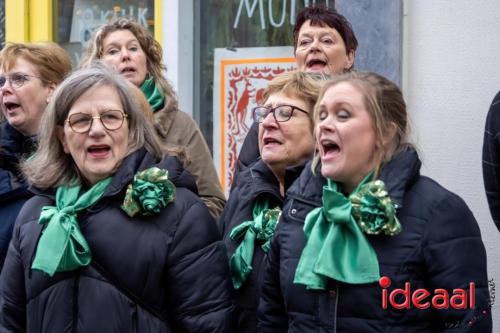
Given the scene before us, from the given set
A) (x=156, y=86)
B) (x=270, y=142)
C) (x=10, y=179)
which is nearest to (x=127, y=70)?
(x=156, y=86)

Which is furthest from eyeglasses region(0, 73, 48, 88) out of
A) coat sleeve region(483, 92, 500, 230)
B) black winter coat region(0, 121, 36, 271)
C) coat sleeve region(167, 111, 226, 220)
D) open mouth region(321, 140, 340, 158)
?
coat sleeve region(483, 92, 500, 230)

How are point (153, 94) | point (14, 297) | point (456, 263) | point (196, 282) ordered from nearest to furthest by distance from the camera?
point (456, 263)
point (196, 282)
point (14, 297)
point (153, 94)

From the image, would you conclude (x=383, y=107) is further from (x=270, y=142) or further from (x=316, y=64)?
(x=316, y=64)

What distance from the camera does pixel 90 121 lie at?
159 inches

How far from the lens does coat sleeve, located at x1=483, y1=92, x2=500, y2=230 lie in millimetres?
4508

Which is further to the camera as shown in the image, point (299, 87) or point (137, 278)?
point (299, 87)

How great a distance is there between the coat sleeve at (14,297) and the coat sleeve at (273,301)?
3.04 feet

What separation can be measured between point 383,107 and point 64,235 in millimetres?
1249

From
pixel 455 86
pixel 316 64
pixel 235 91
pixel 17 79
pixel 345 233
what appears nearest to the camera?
pixel 345 233

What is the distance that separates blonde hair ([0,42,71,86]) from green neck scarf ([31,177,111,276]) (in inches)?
56.2

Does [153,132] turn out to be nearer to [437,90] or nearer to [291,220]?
[291,220]

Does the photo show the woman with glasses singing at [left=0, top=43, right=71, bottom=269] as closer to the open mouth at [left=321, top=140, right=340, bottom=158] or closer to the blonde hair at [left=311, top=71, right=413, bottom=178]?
the open mouth at [left=321, top=140, right=340, bottom=158]

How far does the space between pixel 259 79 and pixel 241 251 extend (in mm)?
2898

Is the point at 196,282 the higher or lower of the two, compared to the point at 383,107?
lower
